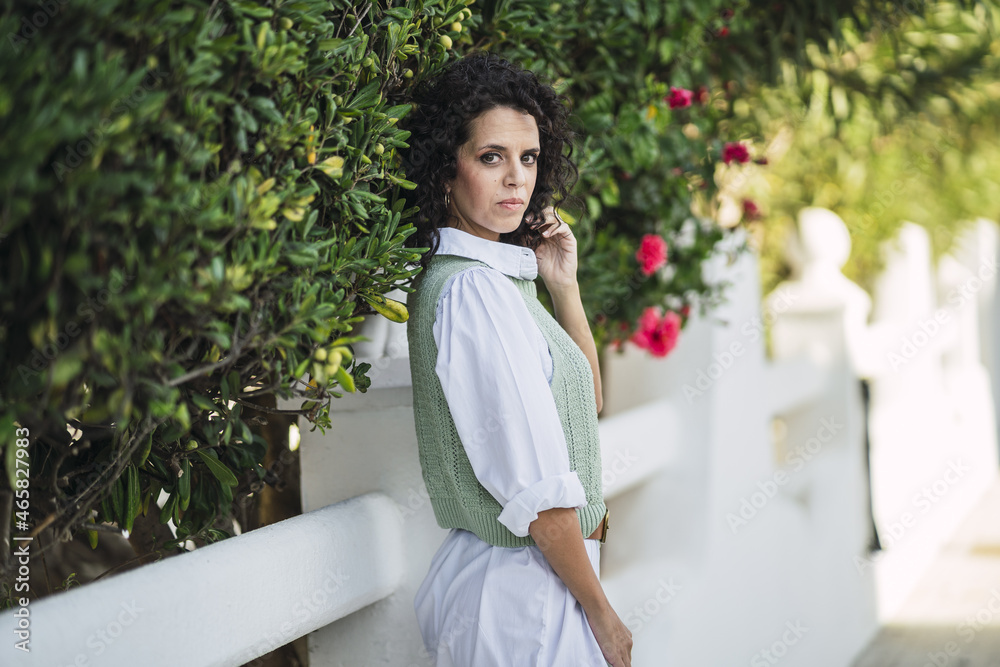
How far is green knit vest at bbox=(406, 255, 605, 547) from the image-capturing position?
1.58m

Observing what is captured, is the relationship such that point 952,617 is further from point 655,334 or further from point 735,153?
point 735,153

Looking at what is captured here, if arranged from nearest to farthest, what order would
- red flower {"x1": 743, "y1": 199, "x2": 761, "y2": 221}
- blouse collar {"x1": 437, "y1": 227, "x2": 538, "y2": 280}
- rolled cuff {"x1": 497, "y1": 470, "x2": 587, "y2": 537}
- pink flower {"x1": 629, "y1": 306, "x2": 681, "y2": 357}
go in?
1. rolled cuff {"x1": 497, "y1": 470, "x2": 587, "y2": 537}
2. blouse collar {"x1": 437, "y1": 227, "x2": 538, "y2": 280}
3. pink flower {"x1": 629, "y1": 306, "x2": 681, "y2": 357}
4. red flower {"x1": 743, "y1": 199, "x2": 761, "y2": 221}

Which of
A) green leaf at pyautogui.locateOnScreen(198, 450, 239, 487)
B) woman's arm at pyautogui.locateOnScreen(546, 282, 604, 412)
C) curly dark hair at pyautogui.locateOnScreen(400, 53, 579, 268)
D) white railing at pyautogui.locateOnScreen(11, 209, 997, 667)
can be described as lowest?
white railing at pyautogui.locateOnScreen(11, 209, 997, 667)

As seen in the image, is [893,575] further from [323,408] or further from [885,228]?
[323,408]

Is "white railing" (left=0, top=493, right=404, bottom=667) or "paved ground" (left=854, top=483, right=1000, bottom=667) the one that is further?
"paved ground" (left=854, top=483, right=1000, bottom=667)

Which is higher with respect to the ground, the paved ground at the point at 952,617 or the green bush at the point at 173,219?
the green bush at the point at 173,219

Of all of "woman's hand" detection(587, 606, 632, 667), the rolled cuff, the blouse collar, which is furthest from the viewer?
the blouse collar

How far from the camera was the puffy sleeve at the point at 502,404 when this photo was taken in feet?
4.77

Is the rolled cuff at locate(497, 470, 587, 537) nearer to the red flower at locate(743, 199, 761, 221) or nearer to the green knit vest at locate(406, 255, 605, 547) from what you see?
the green knit vest at locate(406, 255, 605, 547)

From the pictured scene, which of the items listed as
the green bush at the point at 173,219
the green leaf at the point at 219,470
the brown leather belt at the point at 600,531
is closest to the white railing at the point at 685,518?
the green leaf at the point at 219,470

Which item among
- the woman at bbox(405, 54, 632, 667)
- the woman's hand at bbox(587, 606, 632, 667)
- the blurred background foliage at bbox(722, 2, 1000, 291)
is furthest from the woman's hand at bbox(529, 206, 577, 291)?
the blurred background foliage at bbox(722, 2, 1000, 291)

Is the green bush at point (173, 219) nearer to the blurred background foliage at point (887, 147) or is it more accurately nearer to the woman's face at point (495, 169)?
the woman's face at point (495, 169)

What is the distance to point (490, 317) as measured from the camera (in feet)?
4.94

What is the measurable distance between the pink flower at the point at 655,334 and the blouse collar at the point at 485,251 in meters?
1.53
